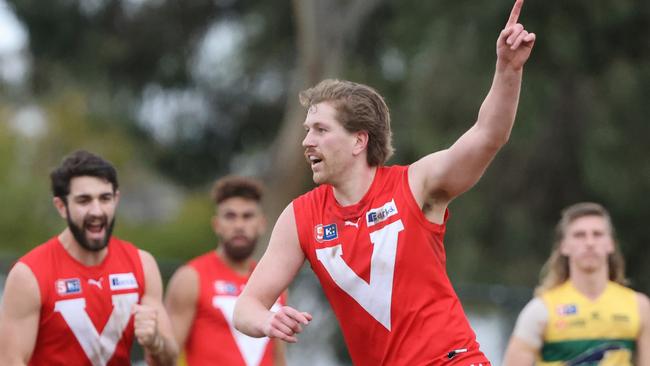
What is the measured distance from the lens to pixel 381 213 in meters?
5.49

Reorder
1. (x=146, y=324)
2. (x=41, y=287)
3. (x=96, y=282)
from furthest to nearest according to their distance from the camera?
1. (x=96, y=282)
2. (x=41, y=287)
3. (x=146, y=324)

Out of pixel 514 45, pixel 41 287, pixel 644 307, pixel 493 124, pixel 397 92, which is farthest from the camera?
Result: pixel 397 92

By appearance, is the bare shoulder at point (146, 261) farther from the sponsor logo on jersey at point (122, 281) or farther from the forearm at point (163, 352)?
the forearm at point (163, 352)

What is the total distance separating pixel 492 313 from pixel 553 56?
6871 millimetres

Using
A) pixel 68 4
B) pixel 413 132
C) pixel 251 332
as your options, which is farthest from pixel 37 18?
pixel 251 332

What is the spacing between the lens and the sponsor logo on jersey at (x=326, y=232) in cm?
557

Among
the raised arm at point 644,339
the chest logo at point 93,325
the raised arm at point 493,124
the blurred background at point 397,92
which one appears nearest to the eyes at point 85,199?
the chest logo at point 93,325

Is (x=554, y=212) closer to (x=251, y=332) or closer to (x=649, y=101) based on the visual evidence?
(x=649, y=101)

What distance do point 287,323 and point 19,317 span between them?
82.1 inches

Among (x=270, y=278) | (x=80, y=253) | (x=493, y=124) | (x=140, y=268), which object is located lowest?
(x=270, y=278)

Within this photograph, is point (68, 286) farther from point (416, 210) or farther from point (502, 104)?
point (502, 104)

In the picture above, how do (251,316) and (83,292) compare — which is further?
(83,292)

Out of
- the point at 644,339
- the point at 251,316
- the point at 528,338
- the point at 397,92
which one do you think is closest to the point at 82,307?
the point at 251,316

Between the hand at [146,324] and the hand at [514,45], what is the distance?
97.8 inches
